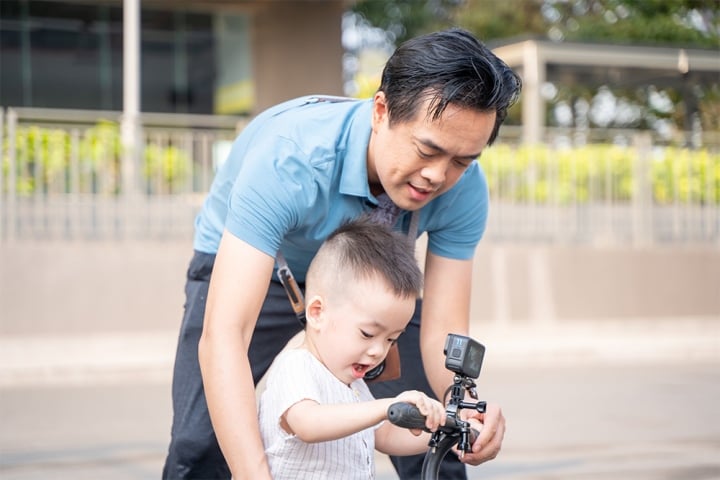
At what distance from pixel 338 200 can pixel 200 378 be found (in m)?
0.65

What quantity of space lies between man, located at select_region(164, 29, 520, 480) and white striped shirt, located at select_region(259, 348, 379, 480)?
0.07m

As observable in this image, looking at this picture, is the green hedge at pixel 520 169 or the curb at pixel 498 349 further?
the green hedge at pixel 520 169

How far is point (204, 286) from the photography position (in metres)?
3.32

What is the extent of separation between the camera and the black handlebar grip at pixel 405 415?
211cm

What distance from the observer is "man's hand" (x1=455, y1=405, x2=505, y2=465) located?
8.18 ft

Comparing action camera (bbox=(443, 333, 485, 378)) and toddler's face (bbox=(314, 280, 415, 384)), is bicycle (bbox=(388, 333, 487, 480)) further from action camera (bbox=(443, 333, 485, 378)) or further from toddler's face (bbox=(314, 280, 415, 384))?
toddler's face (bbox=(314, 280, 415, 384))

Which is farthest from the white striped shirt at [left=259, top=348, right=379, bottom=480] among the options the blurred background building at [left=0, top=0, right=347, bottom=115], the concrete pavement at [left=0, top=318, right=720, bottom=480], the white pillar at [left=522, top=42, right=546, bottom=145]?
the blurred background building at [left=0, top=0, right=347, bottom=115]

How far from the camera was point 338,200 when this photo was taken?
9.55 ft

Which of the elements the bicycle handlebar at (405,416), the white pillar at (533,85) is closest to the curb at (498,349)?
the white pillar at (533,85)

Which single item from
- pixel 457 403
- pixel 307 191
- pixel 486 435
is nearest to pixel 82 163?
pixel 307 191

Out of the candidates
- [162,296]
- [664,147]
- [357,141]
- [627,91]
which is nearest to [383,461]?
[357,141]

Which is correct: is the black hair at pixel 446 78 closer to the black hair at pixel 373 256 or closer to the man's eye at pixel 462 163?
the man's eye at pixel 462 163

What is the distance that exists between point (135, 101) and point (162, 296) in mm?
3358

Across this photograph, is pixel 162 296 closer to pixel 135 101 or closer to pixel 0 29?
pixel 135 101
